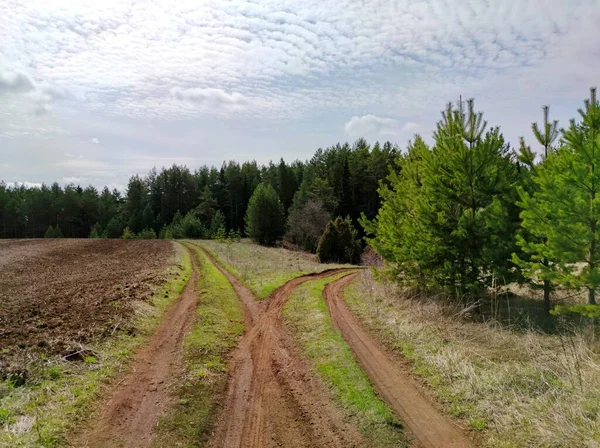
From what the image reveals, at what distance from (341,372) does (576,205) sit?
7.84 metres

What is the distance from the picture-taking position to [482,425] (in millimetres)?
6723

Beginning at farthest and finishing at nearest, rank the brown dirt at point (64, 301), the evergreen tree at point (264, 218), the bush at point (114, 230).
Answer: the bush at point (114, 230), the evergreen tree at point (264, 218), the brown dirt at point (64, 301)

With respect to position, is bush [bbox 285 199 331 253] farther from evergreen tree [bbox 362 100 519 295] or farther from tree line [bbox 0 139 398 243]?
evergreen tree [bbox 362 100 519 295]

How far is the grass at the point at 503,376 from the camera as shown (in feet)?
20.4

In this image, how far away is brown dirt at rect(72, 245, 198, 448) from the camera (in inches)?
254

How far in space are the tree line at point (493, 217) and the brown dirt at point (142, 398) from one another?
9.62 metres

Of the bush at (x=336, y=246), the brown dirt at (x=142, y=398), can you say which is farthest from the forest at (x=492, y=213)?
the bush at (x=336, y=246)

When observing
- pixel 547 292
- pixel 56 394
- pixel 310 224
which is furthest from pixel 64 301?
pixel 310 224

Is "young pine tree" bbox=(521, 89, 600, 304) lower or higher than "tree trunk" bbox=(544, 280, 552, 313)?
higher

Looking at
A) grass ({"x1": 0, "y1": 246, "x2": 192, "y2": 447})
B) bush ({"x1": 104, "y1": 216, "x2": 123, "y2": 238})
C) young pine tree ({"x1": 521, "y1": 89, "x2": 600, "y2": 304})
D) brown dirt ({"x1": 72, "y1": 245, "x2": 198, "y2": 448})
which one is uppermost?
young pine tree ({"x1": 521, "y1": 89, "x2": 600, "y2": 304})

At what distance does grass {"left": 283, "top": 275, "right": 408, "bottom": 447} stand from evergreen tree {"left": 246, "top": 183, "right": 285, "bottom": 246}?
48.4 metres

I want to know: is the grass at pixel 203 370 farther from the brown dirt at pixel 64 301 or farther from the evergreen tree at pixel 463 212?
the evergreen tree at pixel 463 212

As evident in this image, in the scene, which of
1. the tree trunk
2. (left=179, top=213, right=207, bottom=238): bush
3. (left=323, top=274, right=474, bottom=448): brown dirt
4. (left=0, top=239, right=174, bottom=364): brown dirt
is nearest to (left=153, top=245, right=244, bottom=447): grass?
(left=0, top=239, right=174, bottom=364): brown dirt

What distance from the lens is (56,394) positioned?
7.52 meters
